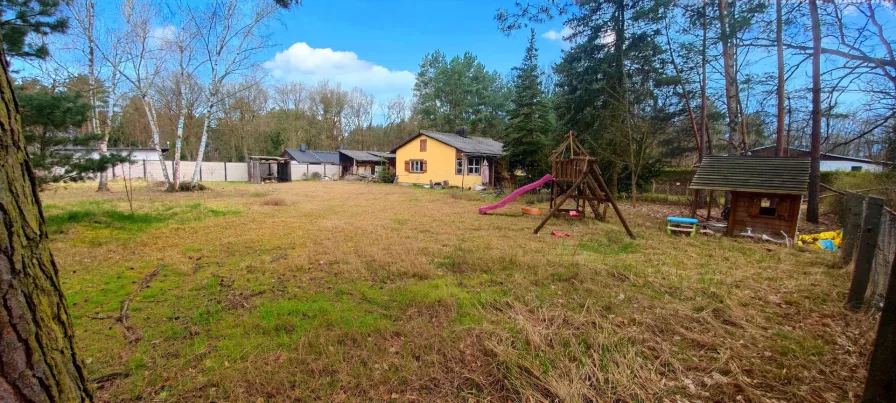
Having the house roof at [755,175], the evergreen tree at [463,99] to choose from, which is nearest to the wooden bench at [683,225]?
the house roof at [755,175]

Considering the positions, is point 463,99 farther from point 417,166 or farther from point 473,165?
point 473,165

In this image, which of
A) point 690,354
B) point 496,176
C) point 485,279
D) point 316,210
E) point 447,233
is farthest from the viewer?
point 496,176

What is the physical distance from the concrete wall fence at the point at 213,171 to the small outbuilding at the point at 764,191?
2569 cm

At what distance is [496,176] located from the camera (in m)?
24.7

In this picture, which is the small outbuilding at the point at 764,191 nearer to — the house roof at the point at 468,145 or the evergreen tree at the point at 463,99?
the house roof at the point at 468,145

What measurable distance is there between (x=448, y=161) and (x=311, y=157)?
A: 52.5 feet

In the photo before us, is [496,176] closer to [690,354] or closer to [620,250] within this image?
[620,250]

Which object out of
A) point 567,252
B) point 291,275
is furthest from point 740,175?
point 291,275

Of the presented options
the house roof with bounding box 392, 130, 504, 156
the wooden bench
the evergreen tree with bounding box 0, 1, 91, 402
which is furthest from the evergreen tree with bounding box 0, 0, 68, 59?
the house roof with bounding box 392, 130, 504, 156

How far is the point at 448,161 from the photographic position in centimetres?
2511

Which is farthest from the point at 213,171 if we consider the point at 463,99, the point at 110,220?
the point at 463,99

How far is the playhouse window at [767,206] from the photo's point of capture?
28.7 ft

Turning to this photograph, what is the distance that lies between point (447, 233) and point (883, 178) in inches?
450

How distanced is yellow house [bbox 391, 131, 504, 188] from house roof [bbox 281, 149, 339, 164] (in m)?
10.0
